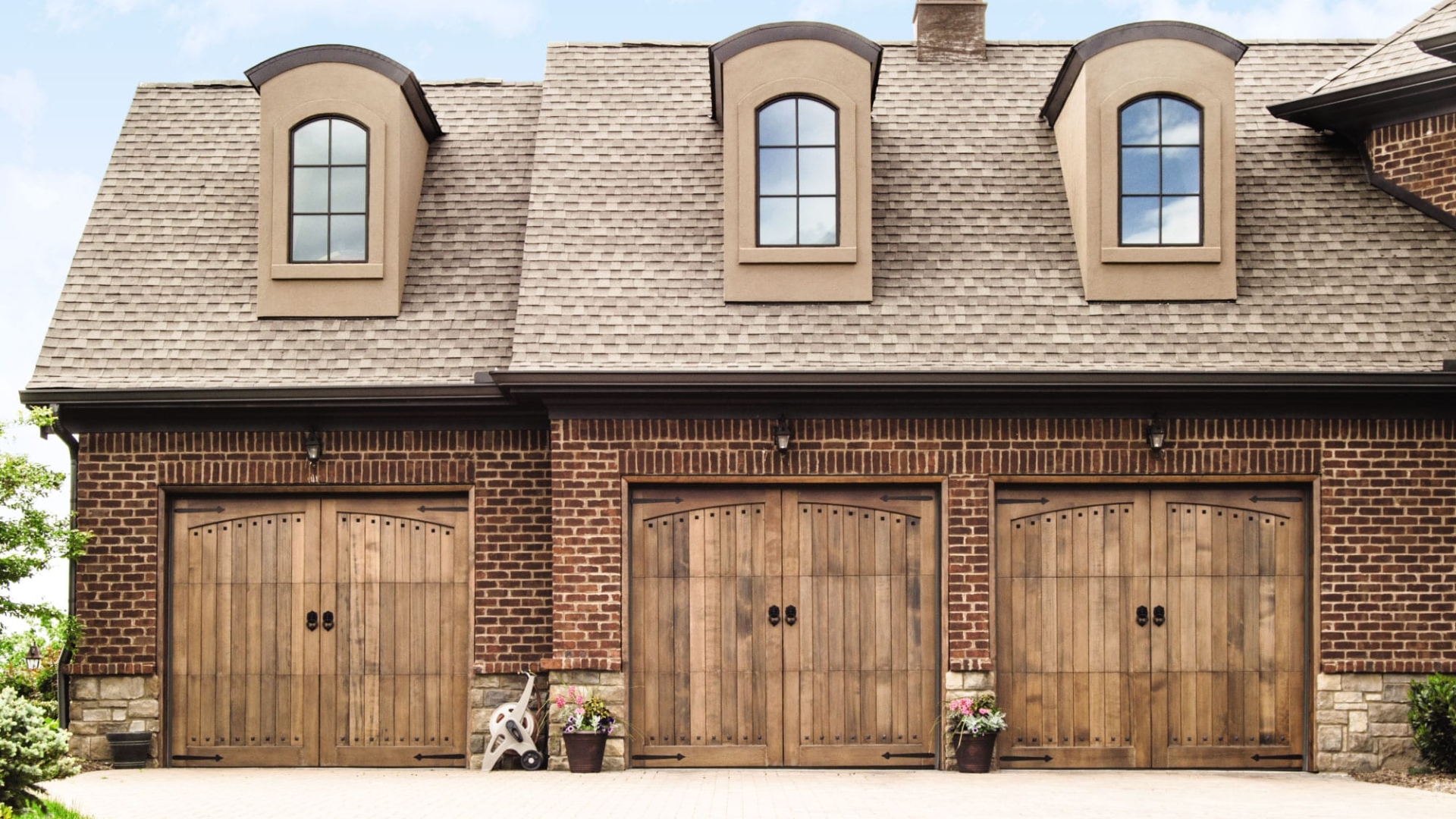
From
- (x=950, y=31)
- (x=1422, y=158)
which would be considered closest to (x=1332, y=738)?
(x=1422, y=158)

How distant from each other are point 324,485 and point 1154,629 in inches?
268

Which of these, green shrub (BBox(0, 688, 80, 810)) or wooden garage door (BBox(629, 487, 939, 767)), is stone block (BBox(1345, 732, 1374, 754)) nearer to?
wooden garage door (BBox(629, 487, 939, 767))

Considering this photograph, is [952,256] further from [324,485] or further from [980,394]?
[324,485]

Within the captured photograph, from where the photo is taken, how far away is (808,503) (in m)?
11.1

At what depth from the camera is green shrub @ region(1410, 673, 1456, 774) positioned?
1051 cm

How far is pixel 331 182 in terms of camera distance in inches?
476

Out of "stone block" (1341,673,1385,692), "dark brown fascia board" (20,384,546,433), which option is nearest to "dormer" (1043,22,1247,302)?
"stone block" (1341,673,1385,692)

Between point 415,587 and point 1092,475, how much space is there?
5536 millimetres

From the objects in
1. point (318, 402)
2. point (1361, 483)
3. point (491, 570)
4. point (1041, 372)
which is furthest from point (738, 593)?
point (1361, 483)

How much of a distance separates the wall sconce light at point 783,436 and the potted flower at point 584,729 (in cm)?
241

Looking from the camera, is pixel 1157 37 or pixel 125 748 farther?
pixel 1157 37

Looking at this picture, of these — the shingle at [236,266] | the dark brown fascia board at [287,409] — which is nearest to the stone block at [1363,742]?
the dark brown fascia board at [287,409]

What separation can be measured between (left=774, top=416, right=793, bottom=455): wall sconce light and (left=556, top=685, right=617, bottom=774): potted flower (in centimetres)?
241

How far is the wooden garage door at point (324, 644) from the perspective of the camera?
11.3m
